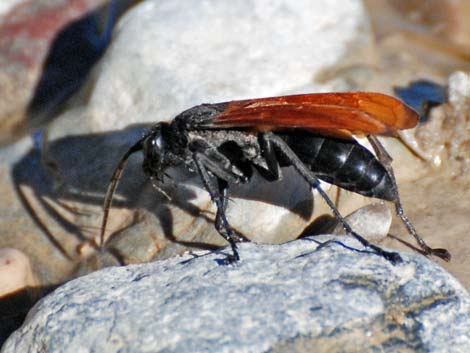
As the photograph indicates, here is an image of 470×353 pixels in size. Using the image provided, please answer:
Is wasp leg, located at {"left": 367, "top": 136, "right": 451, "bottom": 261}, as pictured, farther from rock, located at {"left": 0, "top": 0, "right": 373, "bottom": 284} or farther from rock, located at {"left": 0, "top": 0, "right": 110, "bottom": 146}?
rock, located at {"left": 0, "top": 0, "right": 110, "bottom": 146}

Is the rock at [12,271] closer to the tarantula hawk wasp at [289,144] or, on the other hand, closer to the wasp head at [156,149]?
the tarantula hawk wasp at [289,144]

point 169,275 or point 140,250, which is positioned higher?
point 169,275

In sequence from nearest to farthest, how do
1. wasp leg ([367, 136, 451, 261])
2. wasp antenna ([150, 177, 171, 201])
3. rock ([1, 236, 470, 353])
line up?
rock ([1, 236, 470, 353]) < wasp leg ([367, 136, 451, 261]) < wasp antenna ([150, 177, 171, 201])

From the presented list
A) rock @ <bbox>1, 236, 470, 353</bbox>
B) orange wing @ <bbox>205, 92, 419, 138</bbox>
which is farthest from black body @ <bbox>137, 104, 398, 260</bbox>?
rock @ <bbox>1, 236, 470, 353</bbox>

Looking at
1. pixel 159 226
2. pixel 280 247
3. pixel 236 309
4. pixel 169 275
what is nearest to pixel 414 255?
pixel 280 247

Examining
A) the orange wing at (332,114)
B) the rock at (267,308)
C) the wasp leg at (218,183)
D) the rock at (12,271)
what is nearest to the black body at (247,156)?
the wasp leg at (218,183)

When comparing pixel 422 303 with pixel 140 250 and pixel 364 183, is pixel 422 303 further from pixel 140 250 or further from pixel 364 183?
pixel 140 250
